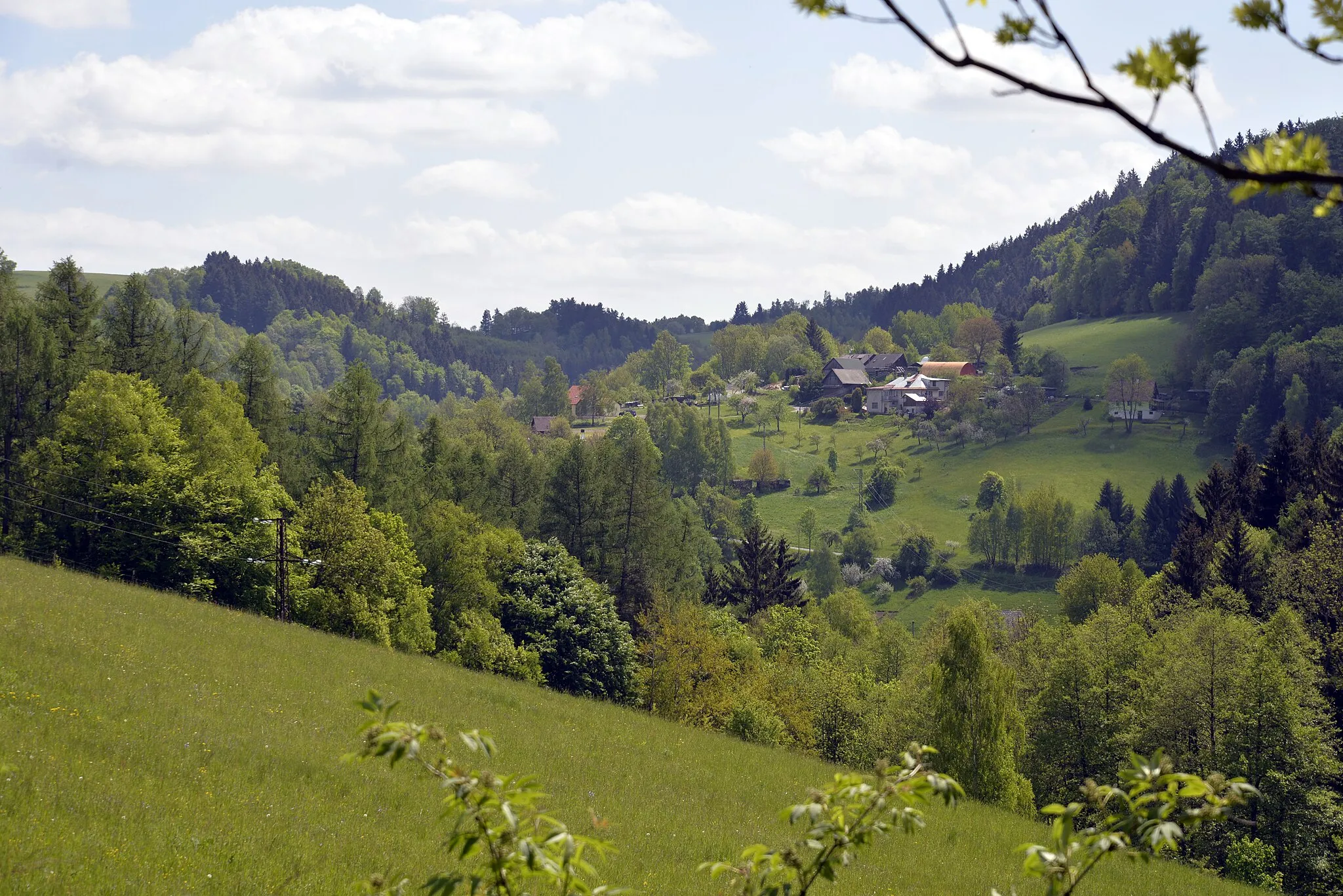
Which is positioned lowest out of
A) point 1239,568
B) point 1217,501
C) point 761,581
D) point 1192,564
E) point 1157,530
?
point 1157,530

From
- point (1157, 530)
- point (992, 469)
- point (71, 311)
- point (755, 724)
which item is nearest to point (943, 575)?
point (1157, 530)

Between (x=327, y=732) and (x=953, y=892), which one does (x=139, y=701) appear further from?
(x=953, y=892)

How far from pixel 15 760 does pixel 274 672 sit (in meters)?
11.7

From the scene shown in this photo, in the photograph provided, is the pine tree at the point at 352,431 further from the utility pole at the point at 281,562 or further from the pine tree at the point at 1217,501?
the pine tree at the point at 1217,501

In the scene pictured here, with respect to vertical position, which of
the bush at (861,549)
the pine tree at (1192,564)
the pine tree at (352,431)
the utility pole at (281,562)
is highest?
the pine tree at (352,431)

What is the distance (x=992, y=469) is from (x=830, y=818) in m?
161

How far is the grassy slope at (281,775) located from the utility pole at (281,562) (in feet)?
25.9

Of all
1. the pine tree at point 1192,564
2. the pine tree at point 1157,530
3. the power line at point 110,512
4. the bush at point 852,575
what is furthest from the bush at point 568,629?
the pine tree at point 1157,530

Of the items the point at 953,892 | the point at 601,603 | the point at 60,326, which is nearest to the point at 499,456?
the point at 601,603

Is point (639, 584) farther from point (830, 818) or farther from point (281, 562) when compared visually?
point (830, 818)

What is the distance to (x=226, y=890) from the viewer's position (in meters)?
12.0

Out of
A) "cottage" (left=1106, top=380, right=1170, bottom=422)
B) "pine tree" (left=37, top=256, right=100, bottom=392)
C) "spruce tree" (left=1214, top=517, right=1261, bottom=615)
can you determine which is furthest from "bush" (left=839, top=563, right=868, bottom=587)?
"pine tree" (left=37, top=256, right=100, bottom=392)

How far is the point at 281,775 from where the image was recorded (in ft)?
57.9

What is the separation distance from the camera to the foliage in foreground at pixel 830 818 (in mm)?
4934
